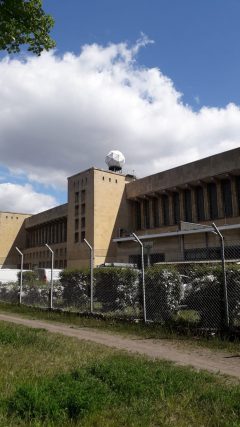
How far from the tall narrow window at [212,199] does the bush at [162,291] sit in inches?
1183

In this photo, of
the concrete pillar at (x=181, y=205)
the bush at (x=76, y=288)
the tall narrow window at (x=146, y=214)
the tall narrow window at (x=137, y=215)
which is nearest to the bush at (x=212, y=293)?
the bush at (x=76, y=288)

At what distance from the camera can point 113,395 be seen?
16.6 feet

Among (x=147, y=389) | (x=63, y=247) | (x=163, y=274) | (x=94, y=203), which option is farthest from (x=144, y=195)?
(x=147, y=389)

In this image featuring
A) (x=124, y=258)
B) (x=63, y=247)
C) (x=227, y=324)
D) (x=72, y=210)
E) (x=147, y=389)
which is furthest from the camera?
(x=63, y=247)

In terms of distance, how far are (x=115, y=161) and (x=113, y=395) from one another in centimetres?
5276

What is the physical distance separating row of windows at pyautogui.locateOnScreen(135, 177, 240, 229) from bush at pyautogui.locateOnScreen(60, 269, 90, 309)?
2646 cm

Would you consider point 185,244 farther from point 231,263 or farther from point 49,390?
point 49,390

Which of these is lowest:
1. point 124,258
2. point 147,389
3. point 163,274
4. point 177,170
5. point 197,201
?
point 147,389

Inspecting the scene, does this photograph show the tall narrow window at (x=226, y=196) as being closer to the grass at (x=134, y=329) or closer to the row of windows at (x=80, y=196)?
the row of windows at (x=80, y=196)

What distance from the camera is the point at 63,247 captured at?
58.1 m

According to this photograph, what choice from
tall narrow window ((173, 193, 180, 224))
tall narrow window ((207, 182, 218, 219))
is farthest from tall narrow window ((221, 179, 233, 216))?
tall narrow window ((173, 193, 180, 224))

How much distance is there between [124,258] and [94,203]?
25.1 feet

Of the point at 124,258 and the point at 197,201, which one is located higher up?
the point at 197,201

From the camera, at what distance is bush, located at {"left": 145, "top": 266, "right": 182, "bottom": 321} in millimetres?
12164
